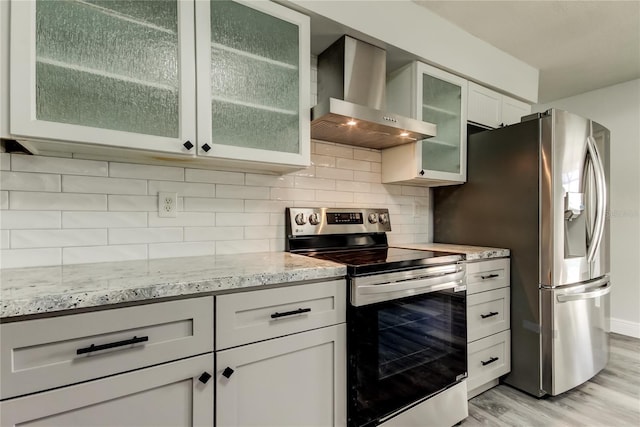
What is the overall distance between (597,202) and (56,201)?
10.1 feet

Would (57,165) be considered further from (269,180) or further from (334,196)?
(334,196)

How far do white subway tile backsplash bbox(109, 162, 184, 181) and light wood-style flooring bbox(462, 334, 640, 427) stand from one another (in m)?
2.04

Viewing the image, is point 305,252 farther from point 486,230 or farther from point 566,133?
point 566,133

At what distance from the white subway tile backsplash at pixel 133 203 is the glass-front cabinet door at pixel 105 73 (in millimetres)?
360

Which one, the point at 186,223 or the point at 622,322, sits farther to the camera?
the point at 622,322

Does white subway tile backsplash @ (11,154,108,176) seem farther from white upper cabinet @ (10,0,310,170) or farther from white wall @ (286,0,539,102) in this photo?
white wall @ (286,0,539,102)

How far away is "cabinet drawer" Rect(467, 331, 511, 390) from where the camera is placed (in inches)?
76.8

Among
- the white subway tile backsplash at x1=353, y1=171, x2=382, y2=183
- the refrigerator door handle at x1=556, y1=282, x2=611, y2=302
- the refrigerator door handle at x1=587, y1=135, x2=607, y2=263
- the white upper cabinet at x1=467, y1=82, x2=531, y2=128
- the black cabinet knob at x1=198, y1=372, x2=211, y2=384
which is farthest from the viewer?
the white upper cabinet at x1=467, y1=82, x2=531, y2=128

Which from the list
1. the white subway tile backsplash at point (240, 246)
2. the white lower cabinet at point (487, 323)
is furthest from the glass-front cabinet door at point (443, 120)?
the white subway tile backsplash at point (240, 246)

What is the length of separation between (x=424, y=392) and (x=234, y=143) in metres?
1.52

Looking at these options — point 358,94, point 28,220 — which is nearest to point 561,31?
point 358,94

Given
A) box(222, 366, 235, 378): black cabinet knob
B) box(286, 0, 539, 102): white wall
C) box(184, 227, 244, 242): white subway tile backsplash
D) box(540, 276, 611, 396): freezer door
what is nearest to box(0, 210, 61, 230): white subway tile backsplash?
box(184, 227, 244, 242): white subway tile backsplash

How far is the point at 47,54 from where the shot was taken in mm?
1087

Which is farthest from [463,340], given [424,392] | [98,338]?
[98,338]
